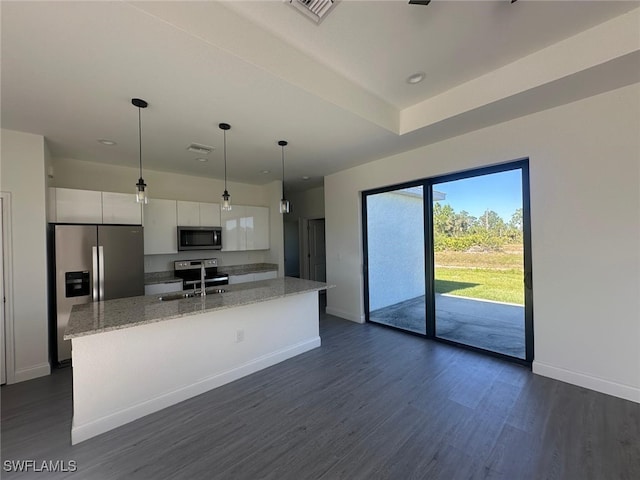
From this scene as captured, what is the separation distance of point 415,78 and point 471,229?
1946 millimetres

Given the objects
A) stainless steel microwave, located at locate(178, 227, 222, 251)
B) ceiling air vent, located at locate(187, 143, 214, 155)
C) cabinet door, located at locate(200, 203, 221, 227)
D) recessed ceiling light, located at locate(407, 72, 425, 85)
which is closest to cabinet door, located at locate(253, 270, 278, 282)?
stainless steel microwave, located at locate(178, 227, 222, 251)

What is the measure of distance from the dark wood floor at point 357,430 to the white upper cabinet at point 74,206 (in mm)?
1885

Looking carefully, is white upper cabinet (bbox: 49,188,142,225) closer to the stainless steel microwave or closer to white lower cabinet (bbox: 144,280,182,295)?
the stainless steel microwave

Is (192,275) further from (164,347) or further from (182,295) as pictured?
(164,347)

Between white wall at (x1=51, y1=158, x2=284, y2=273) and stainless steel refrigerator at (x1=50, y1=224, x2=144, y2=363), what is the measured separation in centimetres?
98

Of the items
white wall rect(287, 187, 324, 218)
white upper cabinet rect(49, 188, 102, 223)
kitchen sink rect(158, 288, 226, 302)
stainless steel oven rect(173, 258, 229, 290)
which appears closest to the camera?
kitchen sink rect(158, 288, 226, 302)

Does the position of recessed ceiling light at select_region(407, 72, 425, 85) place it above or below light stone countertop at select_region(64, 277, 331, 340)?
above

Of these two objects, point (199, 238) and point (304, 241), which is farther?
point (304, 241)

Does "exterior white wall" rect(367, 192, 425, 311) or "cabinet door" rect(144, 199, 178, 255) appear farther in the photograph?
"cabinet door" rect(144, 199, 178, 255)

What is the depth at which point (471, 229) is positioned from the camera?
336 cm

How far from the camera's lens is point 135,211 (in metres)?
3.86

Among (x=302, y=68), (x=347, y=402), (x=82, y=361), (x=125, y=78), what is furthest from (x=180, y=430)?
(x=302, y=68)

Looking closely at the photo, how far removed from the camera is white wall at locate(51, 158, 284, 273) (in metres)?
3.86

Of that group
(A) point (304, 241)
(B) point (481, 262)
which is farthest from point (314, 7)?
(A) point (304, 241)
